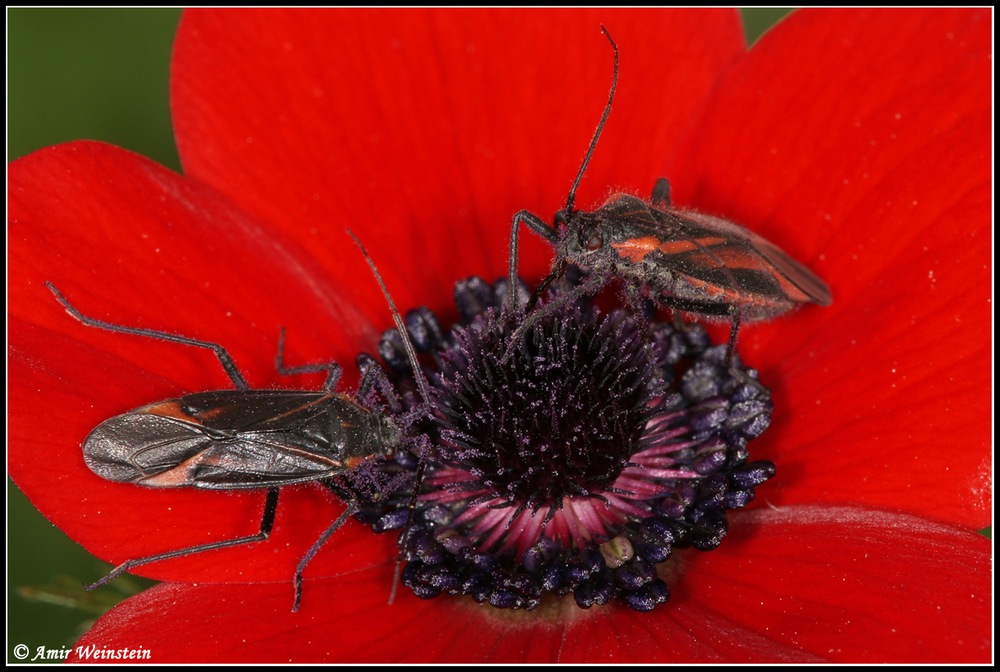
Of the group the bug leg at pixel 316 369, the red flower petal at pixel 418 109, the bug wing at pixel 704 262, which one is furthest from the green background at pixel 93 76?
the bug wing at pixel 704 262

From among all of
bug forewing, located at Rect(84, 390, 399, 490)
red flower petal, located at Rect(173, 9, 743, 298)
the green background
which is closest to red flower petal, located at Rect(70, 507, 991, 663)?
bug forewing, located at Rect(84, 390, 399, 490)

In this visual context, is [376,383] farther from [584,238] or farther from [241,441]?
[584,238]

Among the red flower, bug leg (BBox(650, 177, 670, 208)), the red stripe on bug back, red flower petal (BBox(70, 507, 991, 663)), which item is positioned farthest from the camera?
bug leg (BBox(650, 177, 670, 208))

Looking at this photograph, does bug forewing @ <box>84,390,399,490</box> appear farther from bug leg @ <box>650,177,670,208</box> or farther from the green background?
the green background

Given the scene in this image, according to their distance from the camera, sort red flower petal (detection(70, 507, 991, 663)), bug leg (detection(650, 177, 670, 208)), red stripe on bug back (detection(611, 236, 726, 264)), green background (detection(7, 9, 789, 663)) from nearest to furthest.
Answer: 1. red flower petal (detection(70, 507, 991, 663))
2. red stripe on bug back (detection(611, 236, 726, 264))
3. bug leg (detection(650, 177, 670, 208))
4. green background (detection(7, 9, 789, 663))

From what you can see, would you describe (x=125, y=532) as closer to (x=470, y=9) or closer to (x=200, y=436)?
(x=200, y=436)

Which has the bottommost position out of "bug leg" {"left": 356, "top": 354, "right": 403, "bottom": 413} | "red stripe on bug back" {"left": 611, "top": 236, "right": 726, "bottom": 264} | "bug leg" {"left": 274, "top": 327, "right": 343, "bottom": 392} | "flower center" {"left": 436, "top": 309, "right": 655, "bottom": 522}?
"flower center" {"left": 436, "top": 309, "right": 655, "bottom": 522}

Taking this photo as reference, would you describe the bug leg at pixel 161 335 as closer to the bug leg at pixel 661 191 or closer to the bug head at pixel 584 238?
the bug head at pixel 584 238
